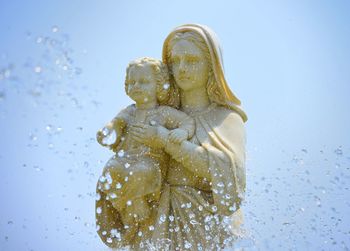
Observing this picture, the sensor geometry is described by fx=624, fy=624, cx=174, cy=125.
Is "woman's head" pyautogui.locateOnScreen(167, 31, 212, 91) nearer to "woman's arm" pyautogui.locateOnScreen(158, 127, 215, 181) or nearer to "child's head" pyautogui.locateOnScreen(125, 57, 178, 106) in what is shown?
"child's head" pyautogui.locateOnScreen(125, 57, 178, 106)

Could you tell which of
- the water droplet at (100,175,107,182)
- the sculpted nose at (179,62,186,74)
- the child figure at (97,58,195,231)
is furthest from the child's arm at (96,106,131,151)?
the sculpted nose at (179,62,186,74)

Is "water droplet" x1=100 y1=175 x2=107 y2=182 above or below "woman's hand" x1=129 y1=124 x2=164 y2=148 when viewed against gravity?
below

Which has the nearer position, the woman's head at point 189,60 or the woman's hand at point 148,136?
the woman's hand at point 148,136

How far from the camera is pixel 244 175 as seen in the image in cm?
514

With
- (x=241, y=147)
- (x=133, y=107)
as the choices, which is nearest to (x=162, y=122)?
A: (x=133, y=107)

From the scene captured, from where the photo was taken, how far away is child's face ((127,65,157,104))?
17.6ft

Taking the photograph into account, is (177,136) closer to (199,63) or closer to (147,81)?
(147,81)

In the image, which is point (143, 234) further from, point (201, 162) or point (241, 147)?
point (241, 147)

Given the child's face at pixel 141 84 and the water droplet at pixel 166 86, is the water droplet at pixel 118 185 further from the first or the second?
the water droplet at pixel 166 86

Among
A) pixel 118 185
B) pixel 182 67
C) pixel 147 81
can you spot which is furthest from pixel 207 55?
pixel 118 185

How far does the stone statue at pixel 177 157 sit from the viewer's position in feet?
16.4

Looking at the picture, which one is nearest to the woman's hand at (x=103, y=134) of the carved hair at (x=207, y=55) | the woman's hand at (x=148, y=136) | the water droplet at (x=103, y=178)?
the woman's hand at (x=148, y=136)

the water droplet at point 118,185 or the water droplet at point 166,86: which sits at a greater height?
the water droplet at point 166,86

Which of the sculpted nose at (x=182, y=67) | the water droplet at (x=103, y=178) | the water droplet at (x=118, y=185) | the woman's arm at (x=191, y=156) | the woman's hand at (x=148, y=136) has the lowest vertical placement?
the water droplet at (x=118, y=185)
